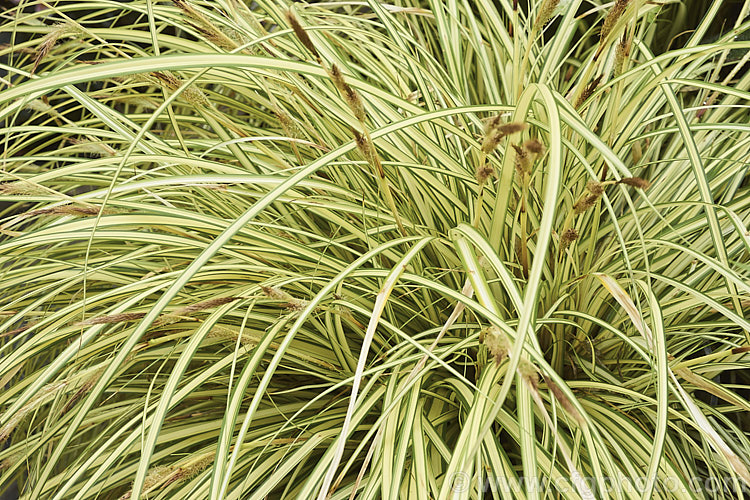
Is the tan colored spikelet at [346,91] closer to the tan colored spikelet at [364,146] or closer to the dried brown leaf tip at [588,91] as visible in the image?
the tan colored spikelet at [364,146]

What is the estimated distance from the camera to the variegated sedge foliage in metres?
0.57

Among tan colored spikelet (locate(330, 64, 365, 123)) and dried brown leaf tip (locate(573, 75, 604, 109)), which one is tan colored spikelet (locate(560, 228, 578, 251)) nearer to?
dried brown leaf tip (locate(573, 75, 604, 109))

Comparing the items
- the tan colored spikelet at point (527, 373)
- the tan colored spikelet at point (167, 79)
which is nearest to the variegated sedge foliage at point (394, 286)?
the tan colored spikelet at point (167, 79)

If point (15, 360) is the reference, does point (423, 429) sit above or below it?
below

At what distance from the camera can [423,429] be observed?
2.29ft

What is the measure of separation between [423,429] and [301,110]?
0.50 meters

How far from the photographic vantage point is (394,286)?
621 millimetres

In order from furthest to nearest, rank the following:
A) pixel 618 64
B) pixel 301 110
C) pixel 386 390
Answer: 1. pixel 301 110
2. pixel 386 390
3. pixel 618 64


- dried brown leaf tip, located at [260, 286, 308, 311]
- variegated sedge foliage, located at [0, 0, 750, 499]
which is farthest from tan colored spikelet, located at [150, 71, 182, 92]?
dried brown leaf tip, located at [260, 286, 308, 311]

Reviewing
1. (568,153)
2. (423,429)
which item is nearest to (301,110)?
(568,153)

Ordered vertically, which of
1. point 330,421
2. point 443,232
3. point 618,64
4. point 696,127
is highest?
point 618,64

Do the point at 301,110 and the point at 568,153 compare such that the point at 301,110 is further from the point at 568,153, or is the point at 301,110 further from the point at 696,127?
the point at 696,127

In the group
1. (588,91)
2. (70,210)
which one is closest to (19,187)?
(70,210)

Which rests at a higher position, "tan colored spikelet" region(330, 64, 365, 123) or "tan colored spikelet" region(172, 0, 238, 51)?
"tan colored spikelet" region(172, 0, 238, 51)
